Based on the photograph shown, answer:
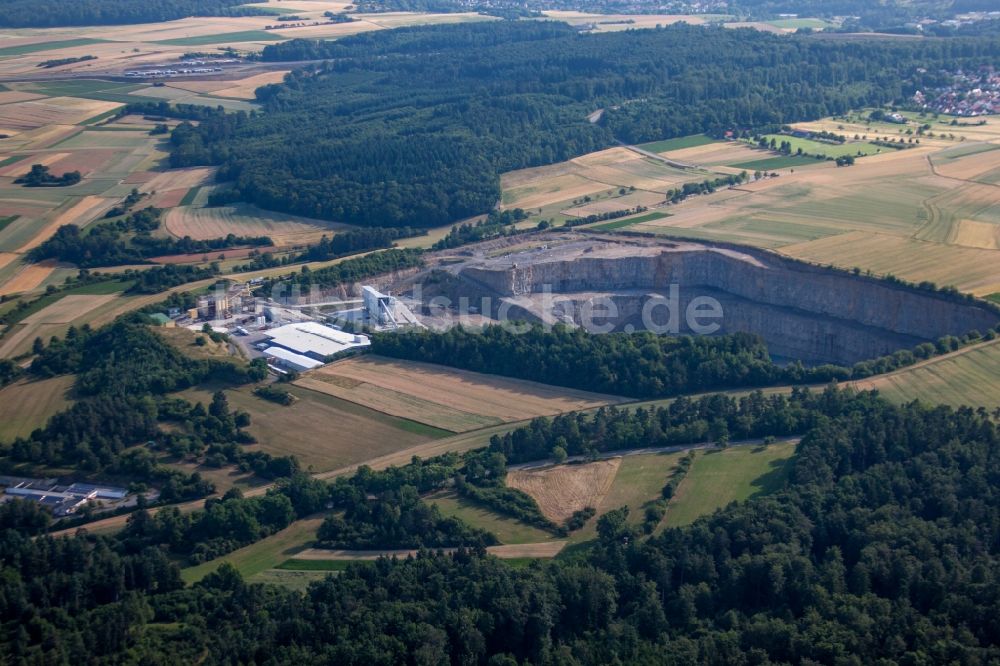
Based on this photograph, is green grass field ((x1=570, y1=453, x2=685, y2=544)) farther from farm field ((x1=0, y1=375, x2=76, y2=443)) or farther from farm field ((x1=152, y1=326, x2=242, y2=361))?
farm field ((x1=0, y1=375, x2=76, y2=443))

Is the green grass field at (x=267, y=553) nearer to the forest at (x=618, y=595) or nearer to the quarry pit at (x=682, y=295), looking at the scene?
the forest at (x=618, y=595)

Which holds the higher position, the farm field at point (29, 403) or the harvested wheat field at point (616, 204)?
the harvested wheat field at point (616, 204)

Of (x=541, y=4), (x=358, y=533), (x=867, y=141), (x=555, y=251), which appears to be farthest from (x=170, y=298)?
(x=541, y=4)

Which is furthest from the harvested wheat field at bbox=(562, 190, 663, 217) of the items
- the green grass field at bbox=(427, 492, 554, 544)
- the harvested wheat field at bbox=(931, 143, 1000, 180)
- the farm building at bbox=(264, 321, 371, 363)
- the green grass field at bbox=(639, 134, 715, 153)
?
the green grass field at bbox=(427, 492, 554, 544)

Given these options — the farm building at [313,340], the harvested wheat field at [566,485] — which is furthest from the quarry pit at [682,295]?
the harvested wheat field at [566,485]

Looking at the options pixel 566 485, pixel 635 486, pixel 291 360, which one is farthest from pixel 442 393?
pixel 635 486

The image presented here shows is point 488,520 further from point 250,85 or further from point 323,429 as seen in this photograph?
point 250,85
